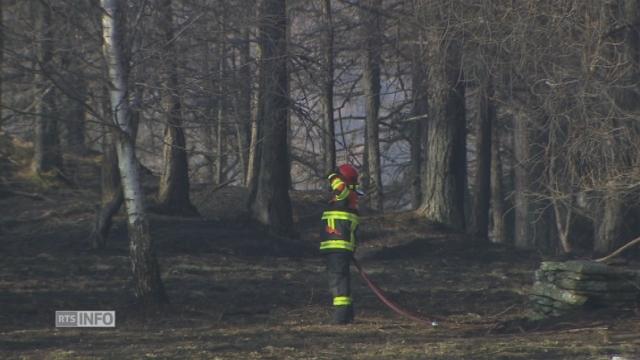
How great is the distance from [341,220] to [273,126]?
6.95 meters

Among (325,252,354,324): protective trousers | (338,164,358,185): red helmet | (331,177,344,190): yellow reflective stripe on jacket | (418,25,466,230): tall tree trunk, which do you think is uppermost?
(418,25,466,230): tall tree trunk

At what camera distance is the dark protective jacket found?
41.2ft

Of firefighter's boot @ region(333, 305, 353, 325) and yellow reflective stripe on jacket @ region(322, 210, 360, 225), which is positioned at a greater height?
yellow reflective stripe on jacket @ region(322, 210, 360, 225)

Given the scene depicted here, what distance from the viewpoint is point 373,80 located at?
28.1m

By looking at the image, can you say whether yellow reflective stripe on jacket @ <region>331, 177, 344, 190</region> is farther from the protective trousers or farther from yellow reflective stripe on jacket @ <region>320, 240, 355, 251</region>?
the protective trousers

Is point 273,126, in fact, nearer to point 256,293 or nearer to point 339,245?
point 256,293

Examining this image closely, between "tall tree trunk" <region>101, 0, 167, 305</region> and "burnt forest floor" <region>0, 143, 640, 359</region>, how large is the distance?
38 centimetres

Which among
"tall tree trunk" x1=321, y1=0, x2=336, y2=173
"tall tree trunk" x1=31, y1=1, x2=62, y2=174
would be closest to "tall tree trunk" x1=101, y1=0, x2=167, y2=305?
"tall tree trunk" x1=31, y1=1, x2=62, y2=174

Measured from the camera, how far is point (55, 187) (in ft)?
75.3

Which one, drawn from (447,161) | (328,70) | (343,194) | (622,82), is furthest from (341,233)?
(447,161)

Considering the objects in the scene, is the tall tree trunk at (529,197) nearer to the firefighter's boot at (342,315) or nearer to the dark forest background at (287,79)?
the dark forest background at (287,79)

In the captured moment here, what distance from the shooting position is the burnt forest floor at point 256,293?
1088 centimetres

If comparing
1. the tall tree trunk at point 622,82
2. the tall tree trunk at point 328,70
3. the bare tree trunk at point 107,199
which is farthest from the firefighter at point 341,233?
the tall tree trunk at point 328,70

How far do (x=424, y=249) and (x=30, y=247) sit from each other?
695 centimetres
